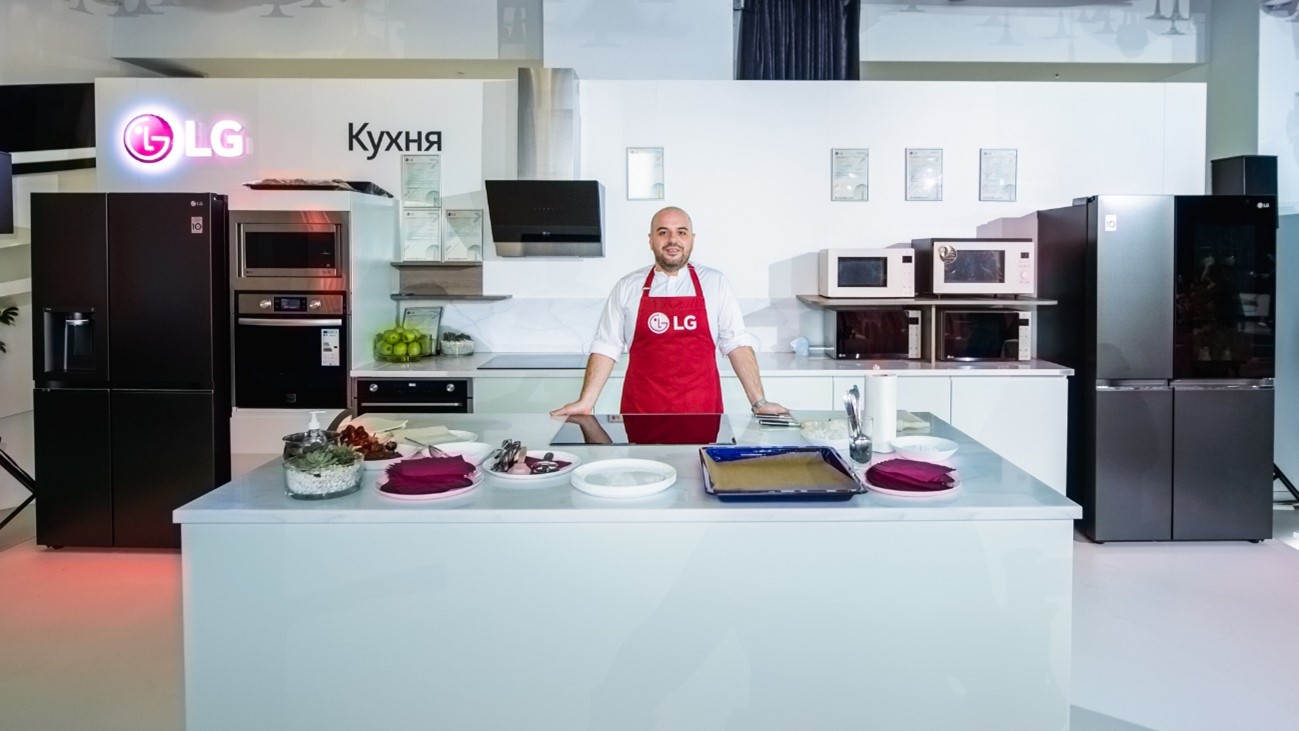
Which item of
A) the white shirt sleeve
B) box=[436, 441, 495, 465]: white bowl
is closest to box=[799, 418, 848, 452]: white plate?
Result: box=[436, 441, 495, 465]: white bowl

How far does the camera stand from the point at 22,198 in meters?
5.45

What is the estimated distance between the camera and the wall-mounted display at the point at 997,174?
5.55m

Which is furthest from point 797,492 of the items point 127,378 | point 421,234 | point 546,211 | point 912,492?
point 421,234

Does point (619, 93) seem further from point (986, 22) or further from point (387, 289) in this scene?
point (986, 22)

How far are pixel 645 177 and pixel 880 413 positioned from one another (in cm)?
321

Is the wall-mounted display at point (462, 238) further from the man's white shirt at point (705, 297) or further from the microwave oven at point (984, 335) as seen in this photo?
the microwave oven at point (984, 335)

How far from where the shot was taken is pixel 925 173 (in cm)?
558

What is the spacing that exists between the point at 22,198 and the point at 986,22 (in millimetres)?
6003

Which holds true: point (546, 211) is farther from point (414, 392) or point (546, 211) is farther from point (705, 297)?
point (705, 297)

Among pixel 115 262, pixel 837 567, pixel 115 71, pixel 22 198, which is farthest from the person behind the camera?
pixel 115 71

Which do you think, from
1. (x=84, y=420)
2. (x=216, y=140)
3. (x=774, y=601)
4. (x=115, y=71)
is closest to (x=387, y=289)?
(x=216, y=140)

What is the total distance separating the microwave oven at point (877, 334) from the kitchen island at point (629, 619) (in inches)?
127

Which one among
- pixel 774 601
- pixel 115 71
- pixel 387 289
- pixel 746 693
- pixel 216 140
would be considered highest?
pixel 115 71

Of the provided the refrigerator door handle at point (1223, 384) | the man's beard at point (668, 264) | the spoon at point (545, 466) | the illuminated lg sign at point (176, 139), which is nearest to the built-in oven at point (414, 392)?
the man's beard at point (668, 264)
